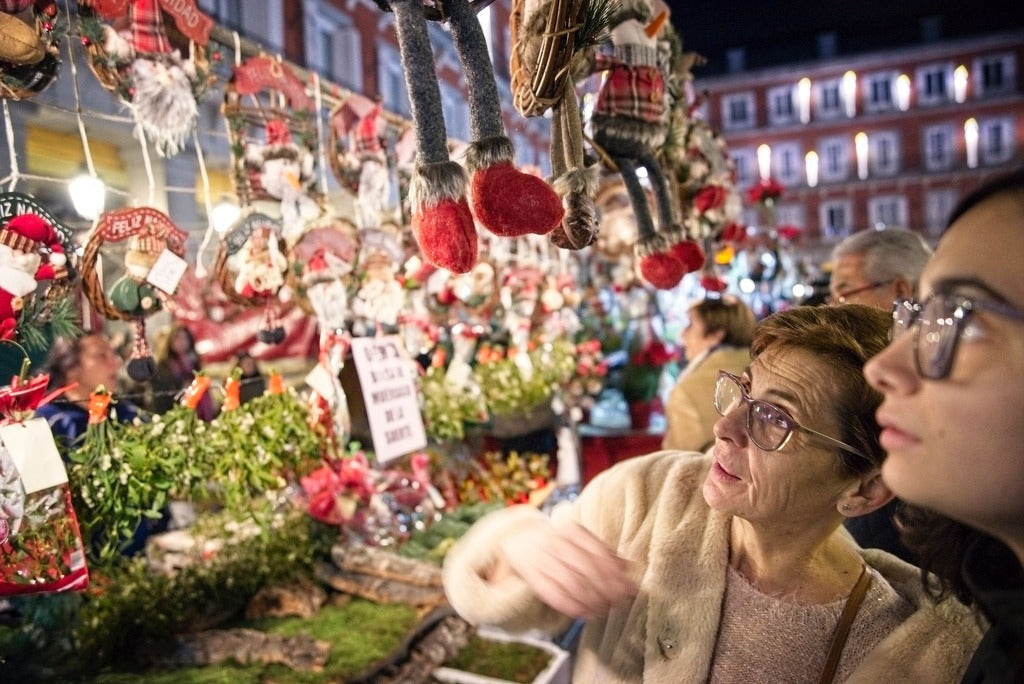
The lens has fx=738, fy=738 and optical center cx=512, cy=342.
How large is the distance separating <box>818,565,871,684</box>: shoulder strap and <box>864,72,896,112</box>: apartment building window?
31666 mm

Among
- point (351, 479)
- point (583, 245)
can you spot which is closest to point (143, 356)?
point (351, 479)

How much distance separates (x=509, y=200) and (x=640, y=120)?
783 millimetres

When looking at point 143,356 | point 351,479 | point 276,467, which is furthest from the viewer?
point 351,479

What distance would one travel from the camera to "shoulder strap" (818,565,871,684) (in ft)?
3.92

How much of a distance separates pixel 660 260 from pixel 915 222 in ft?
99.3

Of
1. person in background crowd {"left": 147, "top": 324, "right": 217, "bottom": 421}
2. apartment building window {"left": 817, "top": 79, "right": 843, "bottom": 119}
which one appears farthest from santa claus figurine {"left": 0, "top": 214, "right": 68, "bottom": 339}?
apartment building window {"left": 817, "top": 79, "right": 843, "bottom": 119}

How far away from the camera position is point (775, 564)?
51.0 inches

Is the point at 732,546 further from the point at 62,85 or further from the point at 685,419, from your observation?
the point at 62,85

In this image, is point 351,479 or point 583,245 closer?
point 583,245

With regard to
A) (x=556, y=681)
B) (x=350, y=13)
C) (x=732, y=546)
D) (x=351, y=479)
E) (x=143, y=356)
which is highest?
(x=350, y=13)

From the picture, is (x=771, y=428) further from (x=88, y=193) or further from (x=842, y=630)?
(x=88, y=193)

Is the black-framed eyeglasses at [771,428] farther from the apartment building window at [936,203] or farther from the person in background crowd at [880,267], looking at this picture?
the apartment building window at [936,203]

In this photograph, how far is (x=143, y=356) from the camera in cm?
202

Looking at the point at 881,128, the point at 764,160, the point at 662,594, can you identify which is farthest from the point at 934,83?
the point at 662,594
